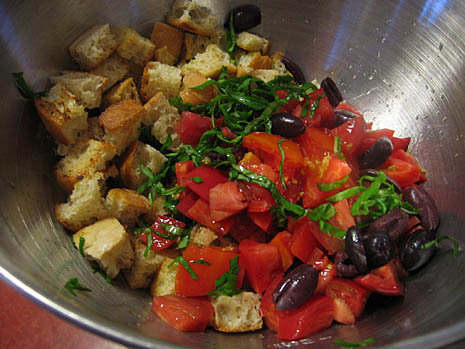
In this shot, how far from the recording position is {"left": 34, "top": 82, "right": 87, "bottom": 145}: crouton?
5.37ft

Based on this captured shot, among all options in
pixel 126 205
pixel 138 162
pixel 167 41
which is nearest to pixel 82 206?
pixel 126 205

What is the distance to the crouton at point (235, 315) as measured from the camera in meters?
1.52

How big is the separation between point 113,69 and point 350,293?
1.51 metres

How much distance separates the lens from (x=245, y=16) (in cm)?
221

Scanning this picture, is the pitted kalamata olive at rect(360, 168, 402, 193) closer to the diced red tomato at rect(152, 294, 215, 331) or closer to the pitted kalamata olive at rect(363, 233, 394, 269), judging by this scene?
the pitted kalamata olive at rect(363, 233, 394, 269)

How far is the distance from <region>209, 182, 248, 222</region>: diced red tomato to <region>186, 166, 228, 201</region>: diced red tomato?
0.05 meters

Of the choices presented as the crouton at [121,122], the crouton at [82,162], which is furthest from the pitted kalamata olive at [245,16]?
the crouton at [82,162]

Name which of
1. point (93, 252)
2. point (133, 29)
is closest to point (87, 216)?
point (93, 252)

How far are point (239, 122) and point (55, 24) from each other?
37.2 inches

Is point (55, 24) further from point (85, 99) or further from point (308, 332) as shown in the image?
point (308, 332)

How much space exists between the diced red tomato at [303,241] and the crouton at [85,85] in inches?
42.6

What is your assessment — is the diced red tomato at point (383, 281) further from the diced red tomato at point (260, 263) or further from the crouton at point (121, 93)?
the crouton at point (121, 93)

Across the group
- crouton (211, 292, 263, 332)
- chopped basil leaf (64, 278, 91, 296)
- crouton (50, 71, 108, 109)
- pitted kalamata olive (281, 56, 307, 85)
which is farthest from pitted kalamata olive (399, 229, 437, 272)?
crouton (50, 71, 108, 109)

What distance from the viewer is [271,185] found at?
5.36 feet
